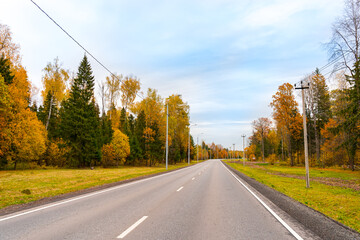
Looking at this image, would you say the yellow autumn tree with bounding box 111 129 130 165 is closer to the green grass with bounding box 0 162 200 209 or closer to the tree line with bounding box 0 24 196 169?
the tree line with bounding box 0 24 196 169

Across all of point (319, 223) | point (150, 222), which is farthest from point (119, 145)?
point (319, 223)

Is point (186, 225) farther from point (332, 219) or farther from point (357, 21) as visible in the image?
point (357, 21)

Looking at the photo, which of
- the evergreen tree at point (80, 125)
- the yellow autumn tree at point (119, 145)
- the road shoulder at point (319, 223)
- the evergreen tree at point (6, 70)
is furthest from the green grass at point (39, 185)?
the yellow autumn tree at point (119, 145)

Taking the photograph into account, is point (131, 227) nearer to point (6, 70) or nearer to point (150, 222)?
point (150, 222)

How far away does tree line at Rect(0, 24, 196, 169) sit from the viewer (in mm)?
29384

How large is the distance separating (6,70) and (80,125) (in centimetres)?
1417

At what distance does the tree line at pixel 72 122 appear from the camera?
96.4 ft

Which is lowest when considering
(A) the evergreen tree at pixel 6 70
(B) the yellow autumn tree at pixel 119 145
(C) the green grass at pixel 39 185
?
(C) the green grass at pixel 39 185

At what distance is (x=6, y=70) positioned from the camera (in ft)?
93.8

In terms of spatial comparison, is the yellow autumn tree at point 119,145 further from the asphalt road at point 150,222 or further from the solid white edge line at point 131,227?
the solid white edge line at point 131,227

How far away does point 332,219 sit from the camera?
6.53 meters

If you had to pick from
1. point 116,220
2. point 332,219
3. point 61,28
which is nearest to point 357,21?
point 332,219

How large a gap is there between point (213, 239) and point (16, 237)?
4.18 m

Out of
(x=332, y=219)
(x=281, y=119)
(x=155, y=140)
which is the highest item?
(x=281, y=119)
